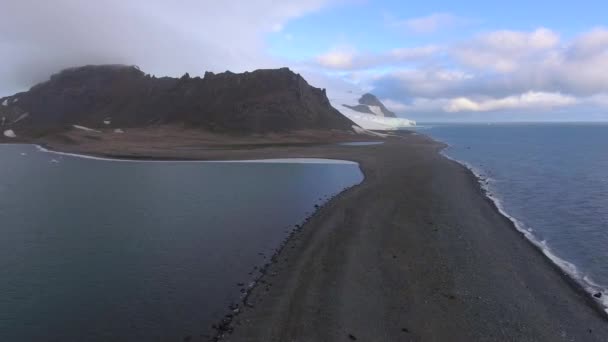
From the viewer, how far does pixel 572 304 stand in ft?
49.5

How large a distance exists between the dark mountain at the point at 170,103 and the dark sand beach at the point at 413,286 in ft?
293

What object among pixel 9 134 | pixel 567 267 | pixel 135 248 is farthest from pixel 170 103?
pixel 567 267

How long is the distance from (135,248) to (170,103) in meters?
117

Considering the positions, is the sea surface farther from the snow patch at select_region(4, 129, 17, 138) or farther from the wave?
the snow patch at select_region(4, 129, 17, 138)

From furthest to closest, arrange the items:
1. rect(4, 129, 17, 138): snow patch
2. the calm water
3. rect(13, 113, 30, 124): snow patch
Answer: rect(13, 113, 30, 124): snow patch, rect(4, 129, 17, 138): snow patch, the calm water

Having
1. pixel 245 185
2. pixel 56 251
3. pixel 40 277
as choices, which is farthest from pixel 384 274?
pixel 245 185

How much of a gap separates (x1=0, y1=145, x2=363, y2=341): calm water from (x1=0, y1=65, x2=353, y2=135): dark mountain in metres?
73.5

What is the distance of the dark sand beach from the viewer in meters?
13.0

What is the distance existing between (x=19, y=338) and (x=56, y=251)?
28.2ft

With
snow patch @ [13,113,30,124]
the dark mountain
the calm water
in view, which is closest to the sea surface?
the calm water

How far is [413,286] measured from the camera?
15992 mm

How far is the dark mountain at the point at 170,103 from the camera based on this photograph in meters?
118

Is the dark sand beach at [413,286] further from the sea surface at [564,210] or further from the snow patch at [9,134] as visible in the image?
the snow patch at [9,134]

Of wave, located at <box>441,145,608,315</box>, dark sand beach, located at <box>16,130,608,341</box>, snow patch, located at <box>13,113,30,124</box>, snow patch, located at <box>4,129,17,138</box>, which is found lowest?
wave, located at <box>441,145,608,315</box>
